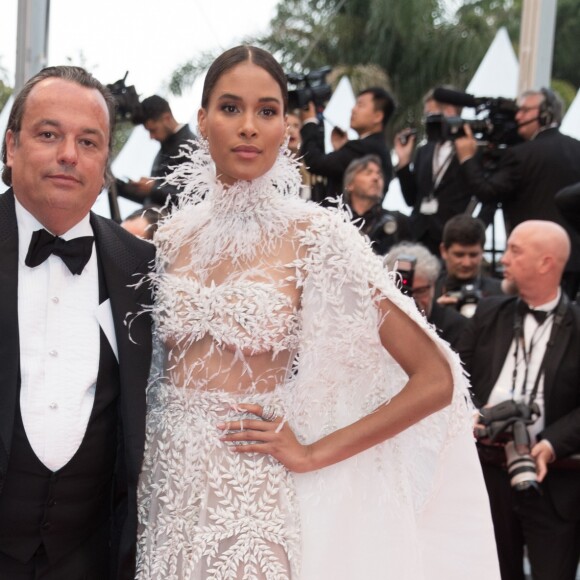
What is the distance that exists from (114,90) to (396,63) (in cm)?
1275

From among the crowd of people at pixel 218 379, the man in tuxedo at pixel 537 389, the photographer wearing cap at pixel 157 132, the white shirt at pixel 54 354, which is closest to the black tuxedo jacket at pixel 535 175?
the man in tuxedo at pixel 537 389

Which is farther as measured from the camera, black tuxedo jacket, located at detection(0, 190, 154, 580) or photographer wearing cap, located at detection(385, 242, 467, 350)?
photographer wearing cap, located at detection(385, 242, 467, 350)

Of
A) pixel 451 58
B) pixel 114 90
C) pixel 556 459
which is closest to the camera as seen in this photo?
pixel 556 459

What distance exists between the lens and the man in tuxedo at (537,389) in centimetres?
436

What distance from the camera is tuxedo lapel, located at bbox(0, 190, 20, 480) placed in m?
2.11

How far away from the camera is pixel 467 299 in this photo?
17.8 feet

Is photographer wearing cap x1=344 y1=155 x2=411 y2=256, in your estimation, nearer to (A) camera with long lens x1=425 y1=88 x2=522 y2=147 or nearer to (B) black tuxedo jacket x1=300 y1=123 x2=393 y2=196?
(B) black tuxedo jacket x1=300 y1=123 x2=393 y2=196

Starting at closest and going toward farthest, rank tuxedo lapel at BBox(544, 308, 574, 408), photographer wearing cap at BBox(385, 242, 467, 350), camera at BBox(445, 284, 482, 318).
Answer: tuxedo lapel at BBox(544, 308, 574, 408) → photographer wearing cap at BBox(385, 242, 467, 350) → camera at BBox(445, 284, 482, 318)

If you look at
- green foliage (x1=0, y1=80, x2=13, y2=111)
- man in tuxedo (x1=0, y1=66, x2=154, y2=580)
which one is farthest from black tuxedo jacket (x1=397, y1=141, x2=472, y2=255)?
man in tuxedo (x1=0, y1=66, x2=154, y2=580)

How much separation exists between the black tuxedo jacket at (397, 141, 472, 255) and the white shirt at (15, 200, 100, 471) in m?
4.43

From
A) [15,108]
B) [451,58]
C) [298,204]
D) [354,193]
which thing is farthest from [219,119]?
[451,58]

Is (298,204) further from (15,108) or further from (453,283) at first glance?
(453,283)

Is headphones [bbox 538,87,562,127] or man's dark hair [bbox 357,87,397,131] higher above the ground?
man's dark hair [bbox 357,87,397,131]

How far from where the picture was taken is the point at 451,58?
17.8 meters
